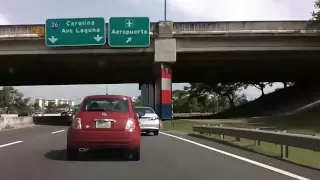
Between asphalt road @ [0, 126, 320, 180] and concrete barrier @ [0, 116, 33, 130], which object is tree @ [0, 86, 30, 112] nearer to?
concrete barrier @ [0, 116, 33, 130]

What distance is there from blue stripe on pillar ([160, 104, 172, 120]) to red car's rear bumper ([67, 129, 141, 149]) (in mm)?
29359

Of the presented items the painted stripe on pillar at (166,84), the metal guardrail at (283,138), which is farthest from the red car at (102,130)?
the painted stripe on pillar at (166,84)

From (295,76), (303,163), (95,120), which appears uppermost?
(295,76)

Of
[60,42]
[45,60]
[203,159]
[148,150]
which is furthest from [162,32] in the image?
[203,159]

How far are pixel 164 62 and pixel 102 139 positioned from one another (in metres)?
28.3

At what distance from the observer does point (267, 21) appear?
38.6 meters

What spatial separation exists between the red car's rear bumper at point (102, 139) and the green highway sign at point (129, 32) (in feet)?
87.1

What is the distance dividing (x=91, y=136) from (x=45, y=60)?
33.0 m

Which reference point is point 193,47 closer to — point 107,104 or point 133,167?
point 107,104

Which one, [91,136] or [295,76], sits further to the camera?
[295,76]

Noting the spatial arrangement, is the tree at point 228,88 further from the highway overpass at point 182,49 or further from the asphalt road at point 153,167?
the asphalt road at point 153,167

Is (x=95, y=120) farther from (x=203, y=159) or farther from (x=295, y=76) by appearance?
(x=295, y=76)

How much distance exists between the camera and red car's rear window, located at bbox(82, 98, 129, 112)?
39.6ft

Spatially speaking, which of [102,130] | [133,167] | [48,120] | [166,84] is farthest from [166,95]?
[133,167]
